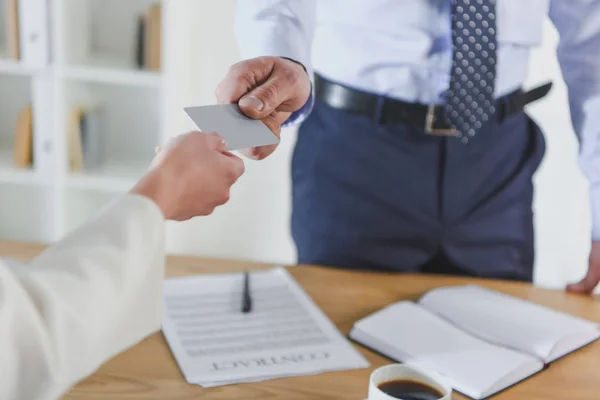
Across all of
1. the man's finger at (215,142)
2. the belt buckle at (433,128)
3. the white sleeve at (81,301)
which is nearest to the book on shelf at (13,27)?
the belt buckle at (433,128)

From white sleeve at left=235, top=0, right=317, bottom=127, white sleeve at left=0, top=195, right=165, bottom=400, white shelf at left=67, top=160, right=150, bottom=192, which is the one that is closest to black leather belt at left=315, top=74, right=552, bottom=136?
white sleeve at left=235, top=0, right=317, bottom=127

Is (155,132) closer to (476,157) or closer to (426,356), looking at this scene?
(476,157)

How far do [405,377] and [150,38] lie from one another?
6.75ft

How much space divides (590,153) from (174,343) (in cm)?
93

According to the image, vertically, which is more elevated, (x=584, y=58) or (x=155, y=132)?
(x=584, y=58)

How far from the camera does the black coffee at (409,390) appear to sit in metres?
0.79

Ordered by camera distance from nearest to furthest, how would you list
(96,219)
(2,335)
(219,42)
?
(2,335) < (96,219) < (219,42)

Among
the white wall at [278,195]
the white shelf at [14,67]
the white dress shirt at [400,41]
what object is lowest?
the white wall at [278,195]

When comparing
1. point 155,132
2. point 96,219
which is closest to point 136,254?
point 96,219

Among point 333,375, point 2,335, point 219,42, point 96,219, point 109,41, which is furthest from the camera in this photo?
point 109,41

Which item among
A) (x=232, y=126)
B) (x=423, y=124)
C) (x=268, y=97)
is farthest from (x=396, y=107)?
(x=232, y=126)

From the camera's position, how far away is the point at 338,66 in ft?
4.47

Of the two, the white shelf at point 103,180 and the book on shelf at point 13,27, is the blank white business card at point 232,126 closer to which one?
the white shelf at point 103,180

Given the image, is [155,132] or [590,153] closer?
[590,153]
